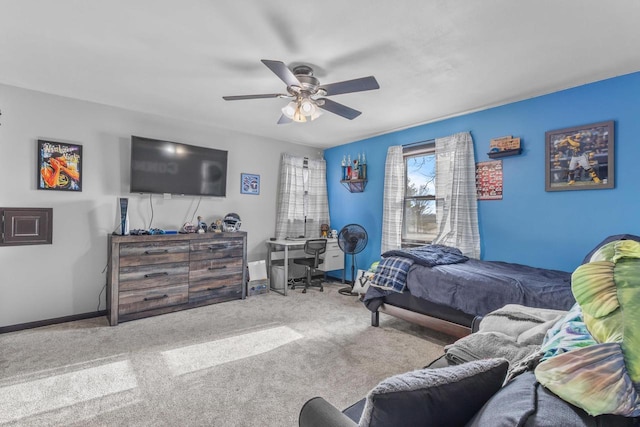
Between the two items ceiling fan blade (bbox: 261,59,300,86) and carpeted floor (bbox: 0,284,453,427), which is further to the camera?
ceiling fan blade (bbox: 261,59,300,86)

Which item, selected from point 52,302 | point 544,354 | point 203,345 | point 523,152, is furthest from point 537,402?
point 52,302

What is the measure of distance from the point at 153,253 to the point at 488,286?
3.34m

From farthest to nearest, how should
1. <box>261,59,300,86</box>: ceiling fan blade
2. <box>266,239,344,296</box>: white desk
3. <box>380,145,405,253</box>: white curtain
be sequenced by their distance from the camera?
<box>266,239,344,296</box>: white desk → <box>380,145,405,253</box>: white curtain → <box>261,59,300,86</box>: ceiling fan blade

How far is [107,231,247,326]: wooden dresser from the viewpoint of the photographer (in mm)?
3223

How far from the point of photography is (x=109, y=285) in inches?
128

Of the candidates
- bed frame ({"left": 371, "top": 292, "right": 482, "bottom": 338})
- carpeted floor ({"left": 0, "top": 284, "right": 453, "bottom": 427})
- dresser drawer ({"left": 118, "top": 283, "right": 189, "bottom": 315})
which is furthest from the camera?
dresser drawer ({"left": 118, "top": 283, "right": 189, "bottom": 315})

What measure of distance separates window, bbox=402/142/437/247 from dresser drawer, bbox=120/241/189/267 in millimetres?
2907

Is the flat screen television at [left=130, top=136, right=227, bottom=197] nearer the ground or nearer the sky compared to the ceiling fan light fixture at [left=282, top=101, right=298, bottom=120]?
nearer the ground

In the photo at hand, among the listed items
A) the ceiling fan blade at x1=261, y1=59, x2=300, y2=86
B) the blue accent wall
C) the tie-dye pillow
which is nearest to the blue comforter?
the blue accent wall

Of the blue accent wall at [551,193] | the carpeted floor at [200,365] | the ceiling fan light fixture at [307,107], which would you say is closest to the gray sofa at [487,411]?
the carpeted floor at [200,365]

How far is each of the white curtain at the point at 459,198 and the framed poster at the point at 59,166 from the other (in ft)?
13.6

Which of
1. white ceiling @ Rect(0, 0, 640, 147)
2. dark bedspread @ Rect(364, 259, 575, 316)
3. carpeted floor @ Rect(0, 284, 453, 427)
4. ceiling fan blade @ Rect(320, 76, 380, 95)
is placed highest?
white ceiling @ Rect(0, 0, 640, 147)

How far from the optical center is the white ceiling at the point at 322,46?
72.2 inches

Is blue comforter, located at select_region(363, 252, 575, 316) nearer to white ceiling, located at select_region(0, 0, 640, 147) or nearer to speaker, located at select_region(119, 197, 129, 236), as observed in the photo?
white ceiling, located at select_region(0, 0, 640, 147)
